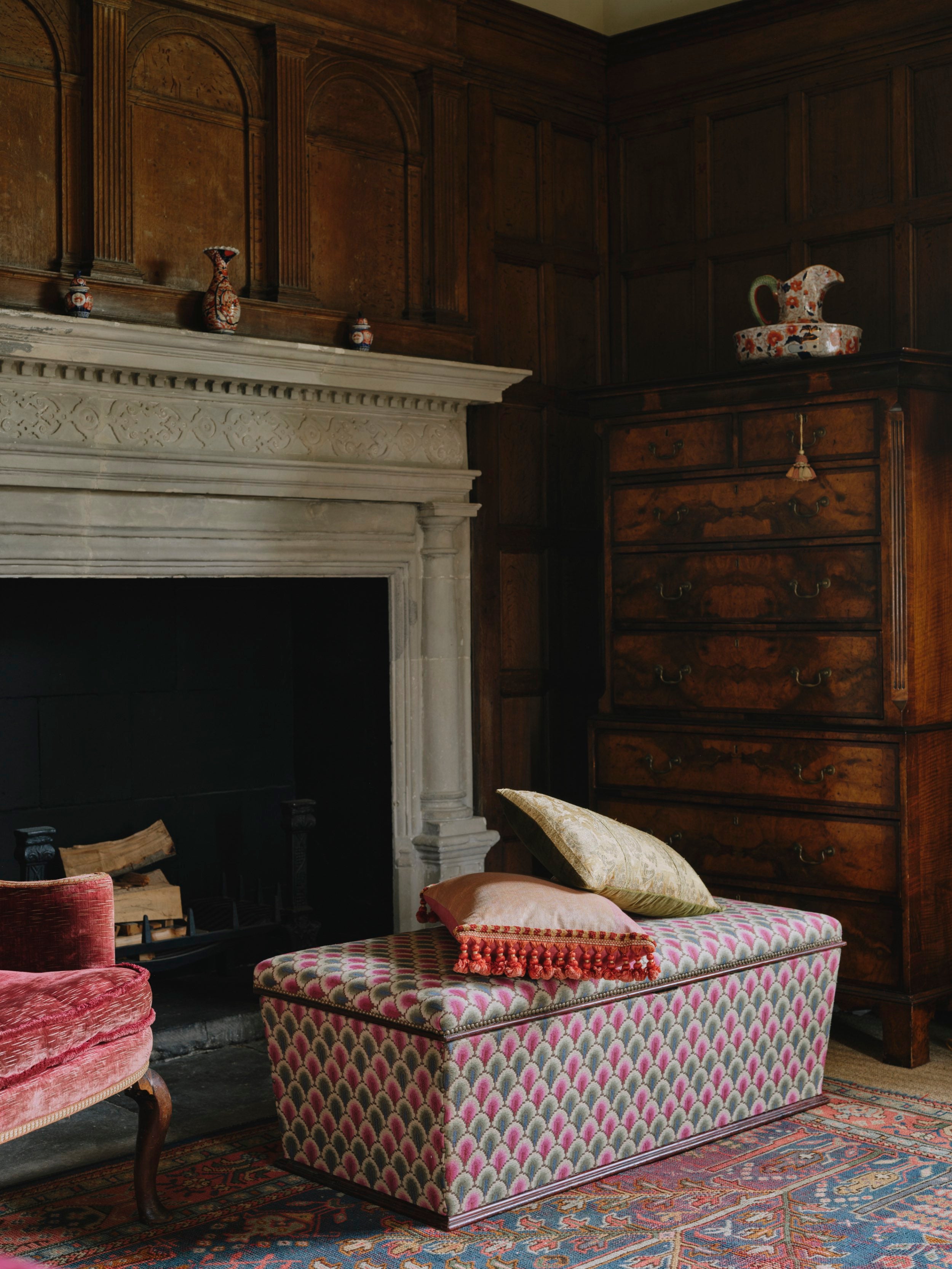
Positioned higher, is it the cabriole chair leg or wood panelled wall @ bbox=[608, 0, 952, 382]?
wood panelled wall @ bbox=[608, 0, 952, 382]

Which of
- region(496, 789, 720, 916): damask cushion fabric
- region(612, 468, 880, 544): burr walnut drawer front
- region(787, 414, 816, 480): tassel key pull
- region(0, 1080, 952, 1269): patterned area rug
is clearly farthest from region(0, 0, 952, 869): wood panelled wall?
region(0, 1080, 952, 1269): patterned area rug

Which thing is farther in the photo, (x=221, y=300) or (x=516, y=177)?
(x=516, y=177)

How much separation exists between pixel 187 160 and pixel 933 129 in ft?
7.45

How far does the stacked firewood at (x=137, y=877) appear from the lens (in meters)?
4.37

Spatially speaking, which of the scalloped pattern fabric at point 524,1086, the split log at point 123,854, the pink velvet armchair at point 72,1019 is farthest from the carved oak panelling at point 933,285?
the pink velvet armchair at point 72,1019

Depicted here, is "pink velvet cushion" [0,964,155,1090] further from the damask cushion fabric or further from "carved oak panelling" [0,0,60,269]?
"carved oak panelling" [0,0,60,269]

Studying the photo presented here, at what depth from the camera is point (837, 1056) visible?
Answer: 13.8ft

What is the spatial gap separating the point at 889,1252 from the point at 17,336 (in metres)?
2.86

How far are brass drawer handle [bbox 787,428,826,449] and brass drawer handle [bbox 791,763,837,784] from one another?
931mm

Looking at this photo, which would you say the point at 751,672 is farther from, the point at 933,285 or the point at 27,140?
the point at 27,140

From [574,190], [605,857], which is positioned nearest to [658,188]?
[574,190]

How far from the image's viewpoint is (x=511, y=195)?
5.07 m

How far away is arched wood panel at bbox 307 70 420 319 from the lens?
15.0 feet

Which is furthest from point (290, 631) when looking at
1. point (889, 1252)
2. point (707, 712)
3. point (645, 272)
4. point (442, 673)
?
point (889, 1252)
